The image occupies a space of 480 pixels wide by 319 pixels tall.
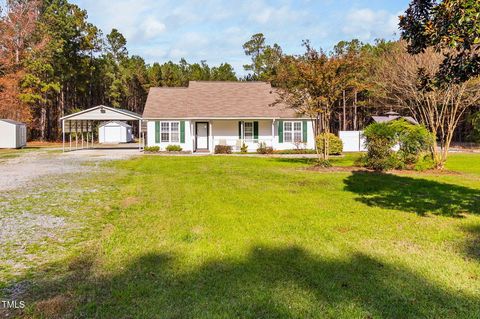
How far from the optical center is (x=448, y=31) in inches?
207

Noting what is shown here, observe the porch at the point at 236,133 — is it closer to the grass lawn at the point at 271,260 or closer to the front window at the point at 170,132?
the front window at the point at 170,132

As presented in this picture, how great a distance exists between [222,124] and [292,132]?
193 inches

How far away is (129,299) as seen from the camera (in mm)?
3520

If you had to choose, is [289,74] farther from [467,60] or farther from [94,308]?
[94,308]

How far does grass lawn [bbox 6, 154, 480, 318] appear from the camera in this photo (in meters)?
3.38

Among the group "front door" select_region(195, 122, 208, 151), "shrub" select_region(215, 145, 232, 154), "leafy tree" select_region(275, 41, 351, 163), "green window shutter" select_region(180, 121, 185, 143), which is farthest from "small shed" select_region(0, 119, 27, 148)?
"leafy tree" select_region(275, 41, 351, 163)

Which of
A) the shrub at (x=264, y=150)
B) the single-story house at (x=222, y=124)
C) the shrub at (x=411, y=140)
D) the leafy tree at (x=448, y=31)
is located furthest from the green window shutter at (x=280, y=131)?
the leafy tree at (x=448, y=31)

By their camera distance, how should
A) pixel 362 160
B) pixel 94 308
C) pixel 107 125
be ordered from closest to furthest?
pixel 94 308
pixel 362 160
pixel 107 125

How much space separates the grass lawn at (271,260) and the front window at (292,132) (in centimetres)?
1714

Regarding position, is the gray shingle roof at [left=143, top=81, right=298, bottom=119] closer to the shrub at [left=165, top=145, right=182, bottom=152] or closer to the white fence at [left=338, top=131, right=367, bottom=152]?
A: the shrub at [left=165, top=145, right=182, bottom=152]

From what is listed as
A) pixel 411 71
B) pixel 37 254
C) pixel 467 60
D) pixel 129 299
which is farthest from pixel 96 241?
pixel 411 71

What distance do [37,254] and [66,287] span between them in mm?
1315

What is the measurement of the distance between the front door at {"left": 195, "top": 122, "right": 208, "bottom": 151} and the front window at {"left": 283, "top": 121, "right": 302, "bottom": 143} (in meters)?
5.53

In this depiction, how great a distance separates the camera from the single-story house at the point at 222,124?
2552 centimetres
